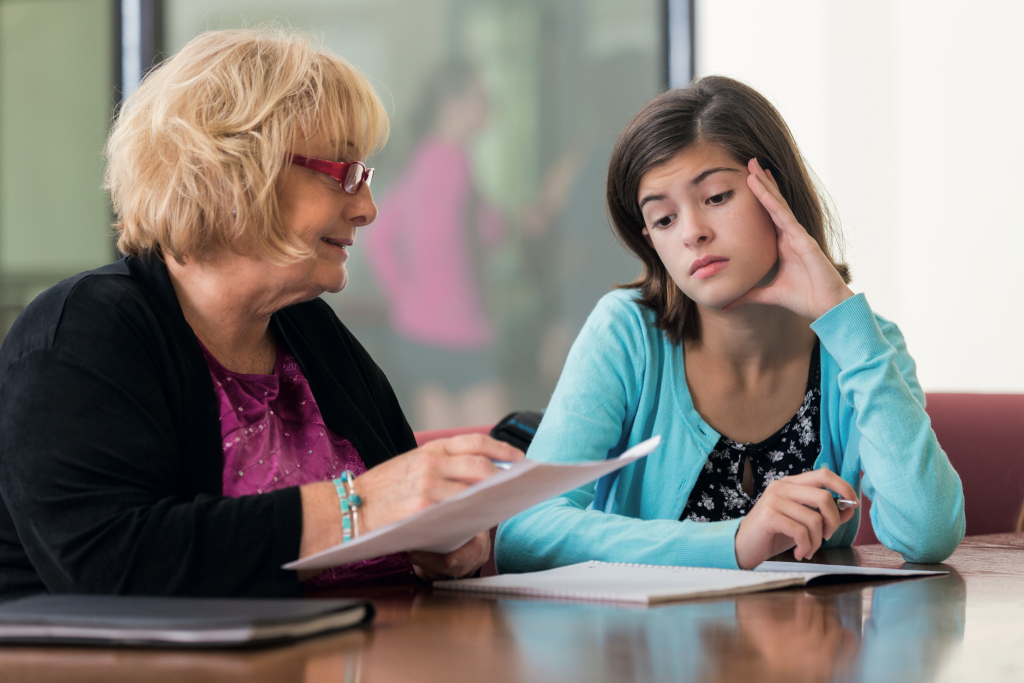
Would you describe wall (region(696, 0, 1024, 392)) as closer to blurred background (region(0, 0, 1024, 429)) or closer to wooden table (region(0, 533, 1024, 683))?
blurred background (region(0, 0, 1024, 429))

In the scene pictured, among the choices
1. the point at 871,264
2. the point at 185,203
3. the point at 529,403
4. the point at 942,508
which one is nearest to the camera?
the point at 185,203

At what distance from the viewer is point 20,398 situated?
0.92 metres

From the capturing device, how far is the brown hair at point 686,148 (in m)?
1.45

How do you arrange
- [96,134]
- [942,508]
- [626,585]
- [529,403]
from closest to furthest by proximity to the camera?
1. [626,585]
2. [942,508]
3. [96,134]
4. [529,403]

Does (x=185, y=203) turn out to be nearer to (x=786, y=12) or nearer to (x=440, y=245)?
(x=440, y=245)

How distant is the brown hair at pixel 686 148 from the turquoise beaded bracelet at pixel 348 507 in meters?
0.77

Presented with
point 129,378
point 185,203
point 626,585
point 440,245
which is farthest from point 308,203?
point 440,245

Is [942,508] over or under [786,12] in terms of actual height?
under

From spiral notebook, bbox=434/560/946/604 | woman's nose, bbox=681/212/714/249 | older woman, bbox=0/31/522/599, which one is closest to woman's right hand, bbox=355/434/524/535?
older woman, bbox=0/31/522/599

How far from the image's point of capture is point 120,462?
0.90m

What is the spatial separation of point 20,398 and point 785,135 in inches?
45.0

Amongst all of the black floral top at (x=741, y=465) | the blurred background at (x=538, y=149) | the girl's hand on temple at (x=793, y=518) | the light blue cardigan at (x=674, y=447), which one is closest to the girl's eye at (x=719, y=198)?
the light blue cardigan at (x=674, y=447)

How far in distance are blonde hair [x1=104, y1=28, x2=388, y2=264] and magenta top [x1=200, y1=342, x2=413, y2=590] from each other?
15 centimetres

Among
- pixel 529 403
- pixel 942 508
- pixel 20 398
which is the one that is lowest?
pixel 529 403
